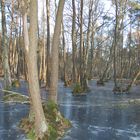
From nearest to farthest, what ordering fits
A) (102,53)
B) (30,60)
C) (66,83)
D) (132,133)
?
(30,60) → (132,133) → (66,83) → (102,53)

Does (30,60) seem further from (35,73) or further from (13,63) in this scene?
(13,63)

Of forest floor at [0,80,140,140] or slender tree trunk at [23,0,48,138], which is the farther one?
forest floor at [0,80,140,140]

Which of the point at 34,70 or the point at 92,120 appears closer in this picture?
the point at 34,70

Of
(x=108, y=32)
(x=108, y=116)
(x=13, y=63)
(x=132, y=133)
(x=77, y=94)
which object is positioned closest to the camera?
(x=132, y=133)

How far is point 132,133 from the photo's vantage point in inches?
483

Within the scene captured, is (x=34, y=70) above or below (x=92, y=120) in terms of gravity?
above

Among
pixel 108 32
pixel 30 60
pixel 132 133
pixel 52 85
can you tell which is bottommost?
pixel 132 133

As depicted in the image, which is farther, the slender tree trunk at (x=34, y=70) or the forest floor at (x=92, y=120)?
the forest floor at (x=92, y=120)

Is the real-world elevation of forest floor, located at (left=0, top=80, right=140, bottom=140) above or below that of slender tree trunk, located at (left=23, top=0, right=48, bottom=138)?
below

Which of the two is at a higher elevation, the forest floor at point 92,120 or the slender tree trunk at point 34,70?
the slender tree trunk at point 34,70

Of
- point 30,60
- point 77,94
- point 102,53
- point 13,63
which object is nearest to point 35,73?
point 30,60

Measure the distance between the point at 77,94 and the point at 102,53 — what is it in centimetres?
5120

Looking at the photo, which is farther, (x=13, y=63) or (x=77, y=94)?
(x=13, y=63)

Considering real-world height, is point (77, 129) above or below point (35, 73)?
below
